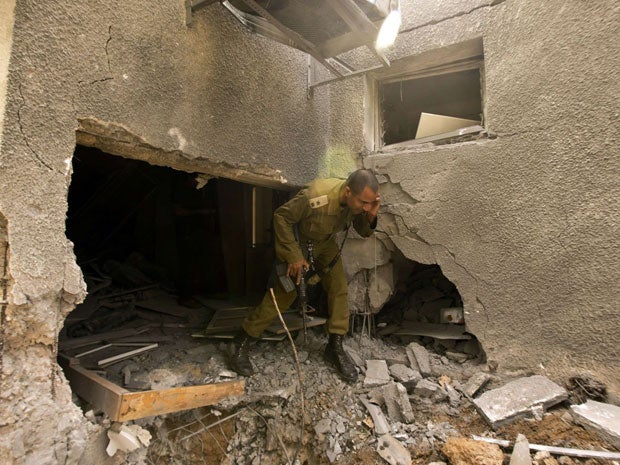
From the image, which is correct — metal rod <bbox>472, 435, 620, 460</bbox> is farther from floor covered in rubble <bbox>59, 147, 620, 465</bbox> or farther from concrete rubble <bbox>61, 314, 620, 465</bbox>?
concrete rubble <bbox>61, 314, 620, 465</bbox>

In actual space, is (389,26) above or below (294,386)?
above

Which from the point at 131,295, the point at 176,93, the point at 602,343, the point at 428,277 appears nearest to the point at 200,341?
the point at 131,295

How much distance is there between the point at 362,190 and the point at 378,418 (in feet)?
4.99

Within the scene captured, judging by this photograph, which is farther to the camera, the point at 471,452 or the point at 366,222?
the point at 366,222

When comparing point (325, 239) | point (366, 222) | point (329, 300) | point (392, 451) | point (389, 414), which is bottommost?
point (392, 451)

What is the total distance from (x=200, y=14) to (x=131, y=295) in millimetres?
3125

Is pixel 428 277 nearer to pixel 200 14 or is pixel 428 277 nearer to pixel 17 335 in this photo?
pixel 200 14

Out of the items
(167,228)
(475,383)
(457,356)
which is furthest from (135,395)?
(167,228)

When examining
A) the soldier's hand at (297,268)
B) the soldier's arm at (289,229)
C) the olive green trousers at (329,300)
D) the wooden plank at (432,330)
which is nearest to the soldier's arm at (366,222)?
the olive green trousers at (329,300)

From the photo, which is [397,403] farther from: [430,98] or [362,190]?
[430,98]

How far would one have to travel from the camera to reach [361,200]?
2438 millimetres

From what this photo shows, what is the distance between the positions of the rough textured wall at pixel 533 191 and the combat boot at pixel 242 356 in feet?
4.94

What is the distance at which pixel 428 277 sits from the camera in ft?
11.7

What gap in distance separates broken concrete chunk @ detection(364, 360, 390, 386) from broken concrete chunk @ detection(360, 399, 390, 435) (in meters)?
0.17
